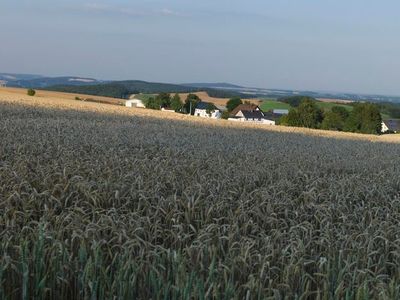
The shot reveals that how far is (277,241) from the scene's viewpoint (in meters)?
4.29

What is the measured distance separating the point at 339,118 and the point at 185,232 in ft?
243

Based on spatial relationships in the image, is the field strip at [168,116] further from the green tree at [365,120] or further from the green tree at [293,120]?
the green tree at [293,120]

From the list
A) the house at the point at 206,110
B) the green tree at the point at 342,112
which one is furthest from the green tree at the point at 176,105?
the green tree at the point at 342,112

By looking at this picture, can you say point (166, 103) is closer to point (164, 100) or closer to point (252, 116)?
point (164, 100)

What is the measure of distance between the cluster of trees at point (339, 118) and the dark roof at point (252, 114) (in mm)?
18764

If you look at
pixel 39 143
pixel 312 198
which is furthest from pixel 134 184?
pixel 39 143

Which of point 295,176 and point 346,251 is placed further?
point 295,176

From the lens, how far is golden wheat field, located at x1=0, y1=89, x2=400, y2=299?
3.12 meters

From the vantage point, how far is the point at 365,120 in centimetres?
7238

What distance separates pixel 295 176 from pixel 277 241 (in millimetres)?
3573

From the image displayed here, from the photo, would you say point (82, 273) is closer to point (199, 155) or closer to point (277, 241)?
point (277, 241)

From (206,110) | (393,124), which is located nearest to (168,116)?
(206,110)

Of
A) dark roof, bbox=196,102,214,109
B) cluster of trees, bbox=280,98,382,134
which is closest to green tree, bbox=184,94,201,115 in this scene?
dark roof, bbox=196,102,214,109

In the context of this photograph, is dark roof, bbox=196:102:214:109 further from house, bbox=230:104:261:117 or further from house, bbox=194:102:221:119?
house, bbox=230:104:261:117
